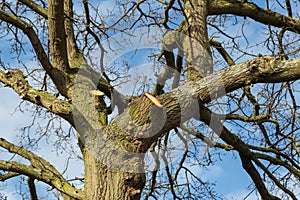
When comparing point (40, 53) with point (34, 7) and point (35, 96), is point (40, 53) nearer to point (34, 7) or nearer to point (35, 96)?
point (35, 96)

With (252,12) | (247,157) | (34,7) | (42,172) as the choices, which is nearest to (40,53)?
(42,172)

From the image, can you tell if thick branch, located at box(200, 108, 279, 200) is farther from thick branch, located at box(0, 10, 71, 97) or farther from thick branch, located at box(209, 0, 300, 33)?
thick branch, located at box(0, 10, 71, 97)

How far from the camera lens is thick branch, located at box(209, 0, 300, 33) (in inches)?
257

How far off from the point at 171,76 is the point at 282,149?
6.33ft

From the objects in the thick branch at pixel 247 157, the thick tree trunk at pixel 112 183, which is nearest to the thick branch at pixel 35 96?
the thick tree trunk at pixel 112 183

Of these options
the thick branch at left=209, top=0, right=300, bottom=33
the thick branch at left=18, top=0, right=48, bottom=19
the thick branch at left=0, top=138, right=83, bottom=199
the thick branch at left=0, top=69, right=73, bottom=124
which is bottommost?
the thick branch at left=0, top=138, right=83, bottom=199

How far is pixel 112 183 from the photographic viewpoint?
14.3 ft

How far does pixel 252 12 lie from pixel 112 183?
3553 mm

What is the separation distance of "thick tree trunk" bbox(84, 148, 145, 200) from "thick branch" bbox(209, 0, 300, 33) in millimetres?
3033

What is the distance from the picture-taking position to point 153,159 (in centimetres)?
669

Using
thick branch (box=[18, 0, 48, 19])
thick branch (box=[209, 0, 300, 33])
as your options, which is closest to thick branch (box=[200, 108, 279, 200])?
thick branch (box=[209, 0, 300, 33])

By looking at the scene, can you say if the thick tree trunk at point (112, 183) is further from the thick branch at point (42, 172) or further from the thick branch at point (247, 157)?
the thick branch at point (247, 157)

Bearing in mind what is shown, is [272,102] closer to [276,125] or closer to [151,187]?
[276,125]

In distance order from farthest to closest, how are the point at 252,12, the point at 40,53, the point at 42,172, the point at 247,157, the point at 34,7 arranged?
the point at 252,12 → the point at 34,7 → the point at 247,157 → the point at 40,53 → the point at 42,172
